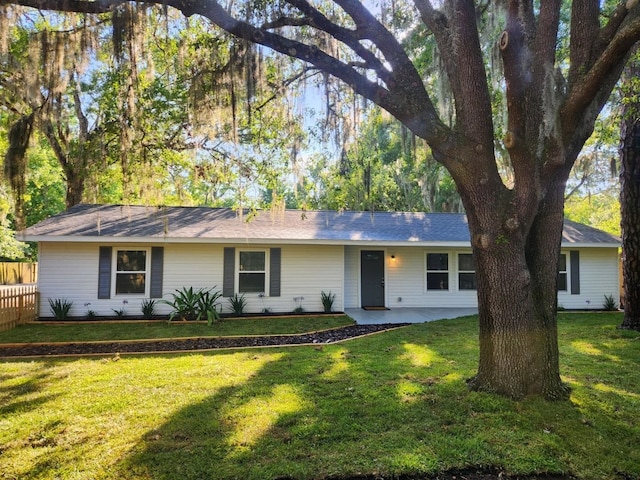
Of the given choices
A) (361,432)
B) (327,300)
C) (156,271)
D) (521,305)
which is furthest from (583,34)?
(156,271)

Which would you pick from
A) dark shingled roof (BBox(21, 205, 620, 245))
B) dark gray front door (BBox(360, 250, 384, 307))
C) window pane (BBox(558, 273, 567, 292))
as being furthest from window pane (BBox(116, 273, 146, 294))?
window pane (BBox(558, 273, 567, 292))

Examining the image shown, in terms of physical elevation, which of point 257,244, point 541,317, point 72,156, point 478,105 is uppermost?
point 72,156

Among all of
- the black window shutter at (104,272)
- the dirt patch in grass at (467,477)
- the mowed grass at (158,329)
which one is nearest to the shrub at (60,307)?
the mowed grass at (158,329)

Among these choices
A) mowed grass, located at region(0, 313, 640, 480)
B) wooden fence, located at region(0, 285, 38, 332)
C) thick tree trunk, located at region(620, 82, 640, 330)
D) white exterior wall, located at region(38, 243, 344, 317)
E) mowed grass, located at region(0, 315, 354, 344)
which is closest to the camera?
mowed grass, located at region(0, 313, 640, 480)

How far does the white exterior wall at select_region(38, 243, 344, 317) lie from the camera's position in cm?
910

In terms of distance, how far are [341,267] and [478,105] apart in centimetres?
712

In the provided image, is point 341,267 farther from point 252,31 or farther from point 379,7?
point 252,31

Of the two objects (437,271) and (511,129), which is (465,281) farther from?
(511,129)

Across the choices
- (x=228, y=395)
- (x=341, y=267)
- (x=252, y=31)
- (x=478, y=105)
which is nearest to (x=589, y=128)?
(x=478, y=105)

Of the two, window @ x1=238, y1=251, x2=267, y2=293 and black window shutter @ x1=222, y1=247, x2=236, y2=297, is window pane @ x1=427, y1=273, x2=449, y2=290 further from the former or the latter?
black window shutter @ x1=222, y1=247, x2=236, y2=297

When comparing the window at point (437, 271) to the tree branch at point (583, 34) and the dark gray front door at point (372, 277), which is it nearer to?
the dark gray front door at point (372, 277)

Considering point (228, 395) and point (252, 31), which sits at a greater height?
point (252, 31)

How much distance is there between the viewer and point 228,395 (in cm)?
396

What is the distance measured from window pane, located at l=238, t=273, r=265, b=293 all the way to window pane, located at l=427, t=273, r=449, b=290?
502 cm
